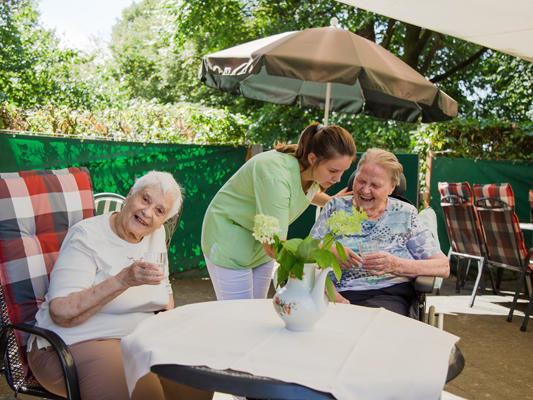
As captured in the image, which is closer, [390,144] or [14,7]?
[390,144]

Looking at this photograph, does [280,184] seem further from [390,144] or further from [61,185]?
[390,144]

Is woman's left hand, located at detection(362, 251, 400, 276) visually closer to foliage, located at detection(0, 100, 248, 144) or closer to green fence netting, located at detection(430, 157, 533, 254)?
foliage, located at detection(0, 100, 248, 144)


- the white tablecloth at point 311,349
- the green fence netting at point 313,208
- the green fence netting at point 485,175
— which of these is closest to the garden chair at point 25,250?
the white tablecloth at point 311,349

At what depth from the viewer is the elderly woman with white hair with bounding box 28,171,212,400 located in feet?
6.10

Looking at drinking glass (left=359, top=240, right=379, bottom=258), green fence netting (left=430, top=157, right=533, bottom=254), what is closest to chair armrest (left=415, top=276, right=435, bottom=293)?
drinking glass (left=359, top=240, right=379, bottom=258)

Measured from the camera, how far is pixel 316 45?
443 cm

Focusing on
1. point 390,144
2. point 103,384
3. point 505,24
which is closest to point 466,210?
point 505,24

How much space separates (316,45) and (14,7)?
21.0m

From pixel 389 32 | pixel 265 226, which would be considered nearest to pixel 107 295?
pixel 265 226

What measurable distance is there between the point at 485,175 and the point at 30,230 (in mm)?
6205

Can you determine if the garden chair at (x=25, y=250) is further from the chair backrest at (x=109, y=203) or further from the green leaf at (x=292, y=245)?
the green leaf at (x=292, y=245)

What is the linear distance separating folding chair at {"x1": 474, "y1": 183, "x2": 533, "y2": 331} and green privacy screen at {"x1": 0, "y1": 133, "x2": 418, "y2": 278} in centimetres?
124

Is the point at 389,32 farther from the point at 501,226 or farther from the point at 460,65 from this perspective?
the point at 501,226

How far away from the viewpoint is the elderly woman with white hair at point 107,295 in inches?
73.2
